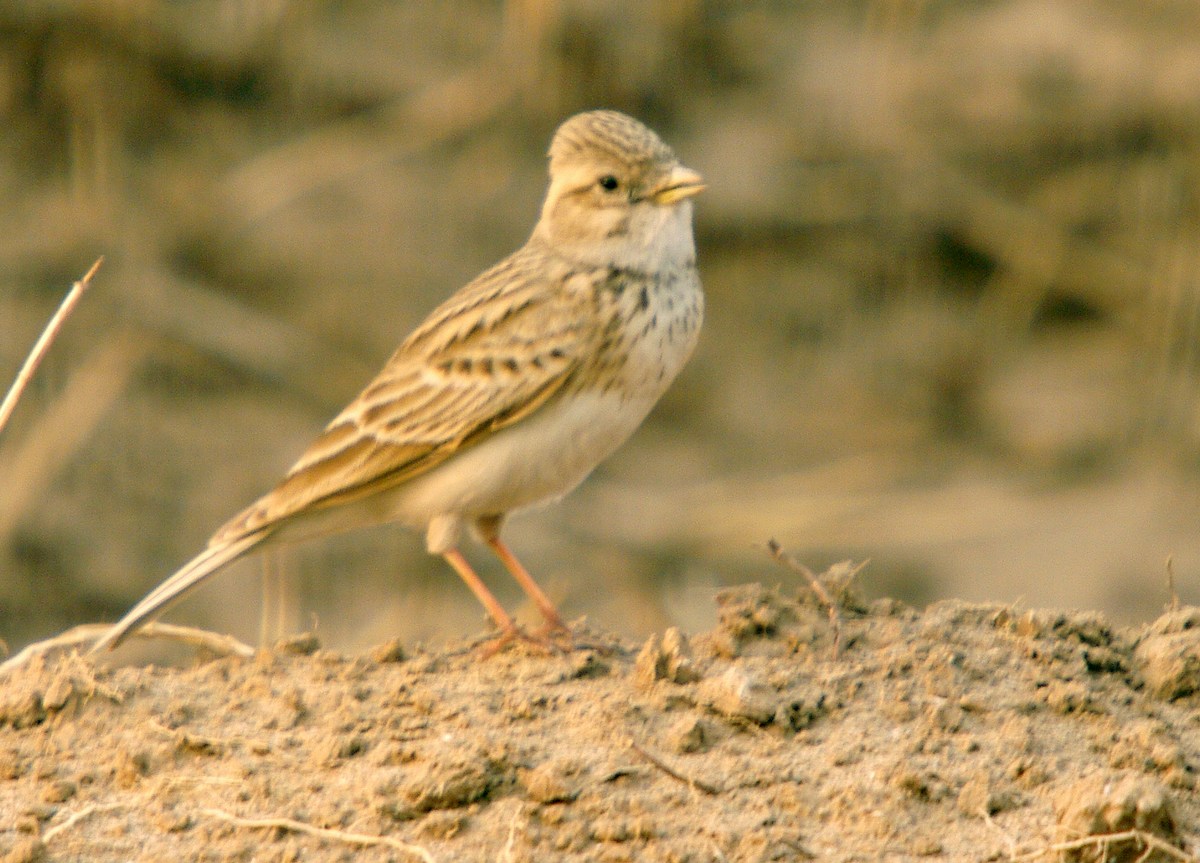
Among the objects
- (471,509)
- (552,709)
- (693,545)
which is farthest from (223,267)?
(552,709)

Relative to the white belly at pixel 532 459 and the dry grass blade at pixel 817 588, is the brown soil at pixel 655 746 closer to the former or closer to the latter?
the dry grass blade at pixel 817 588

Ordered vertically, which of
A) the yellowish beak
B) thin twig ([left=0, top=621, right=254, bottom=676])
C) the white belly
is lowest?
thin twig ([left=0, top=621, right=254, bottom=676])

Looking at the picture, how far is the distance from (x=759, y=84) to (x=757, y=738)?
7.25 metres

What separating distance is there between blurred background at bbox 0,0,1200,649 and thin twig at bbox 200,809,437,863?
6.26 metres

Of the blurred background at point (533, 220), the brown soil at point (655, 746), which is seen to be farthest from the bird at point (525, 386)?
the blurred background at point (533, 220)

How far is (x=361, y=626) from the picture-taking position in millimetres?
10719

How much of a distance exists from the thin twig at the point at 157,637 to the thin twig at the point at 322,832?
3.74 ft

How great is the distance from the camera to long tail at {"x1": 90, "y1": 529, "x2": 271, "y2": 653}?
228 inches

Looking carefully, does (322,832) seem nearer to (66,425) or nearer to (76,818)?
(76,818)

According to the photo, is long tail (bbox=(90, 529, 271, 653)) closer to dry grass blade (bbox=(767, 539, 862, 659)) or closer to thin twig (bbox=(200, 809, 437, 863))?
thin twig (bbox=(200, 809, 437, 863))

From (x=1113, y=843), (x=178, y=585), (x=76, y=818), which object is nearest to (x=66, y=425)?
(x=178, y=585)

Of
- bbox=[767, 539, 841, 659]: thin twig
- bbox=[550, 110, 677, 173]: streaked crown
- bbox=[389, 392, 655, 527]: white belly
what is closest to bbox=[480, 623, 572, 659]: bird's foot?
bbox=[389, 392, 655, 527]: white belly

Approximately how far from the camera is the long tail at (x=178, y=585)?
5.78 meters

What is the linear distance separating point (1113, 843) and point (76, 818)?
2.25 metres
